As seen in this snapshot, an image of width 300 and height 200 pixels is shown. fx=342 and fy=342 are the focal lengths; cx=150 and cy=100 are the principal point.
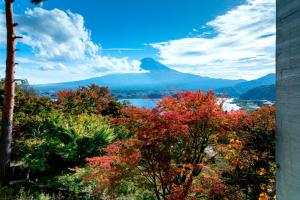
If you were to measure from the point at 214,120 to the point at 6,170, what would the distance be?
7.09 m

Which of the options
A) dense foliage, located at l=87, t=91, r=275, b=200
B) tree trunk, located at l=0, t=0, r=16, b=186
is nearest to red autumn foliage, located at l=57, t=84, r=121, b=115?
tree trunk, located at l=0, t=0, r=16, b=186

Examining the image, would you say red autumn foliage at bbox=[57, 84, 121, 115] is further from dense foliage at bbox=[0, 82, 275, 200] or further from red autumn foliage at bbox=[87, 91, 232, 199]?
red autumn foliage at bbox=[87, 91, 232, 199]

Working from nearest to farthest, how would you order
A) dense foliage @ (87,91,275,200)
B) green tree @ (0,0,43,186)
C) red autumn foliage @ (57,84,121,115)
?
dense foliage @ (87,91,275,200) → green tree @ (0,0,43,186) → red autumn foliage @ (57,84,121,115)

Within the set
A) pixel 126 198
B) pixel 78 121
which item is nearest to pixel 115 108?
pixel 78 121

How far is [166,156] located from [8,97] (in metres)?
5.91

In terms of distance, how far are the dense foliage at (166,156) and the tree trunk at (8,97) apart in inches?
34.2

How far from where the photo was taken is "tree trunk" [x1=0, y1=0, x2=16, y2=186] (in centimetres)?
1066

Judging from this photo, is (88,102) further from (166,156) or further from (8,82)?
(166,156)

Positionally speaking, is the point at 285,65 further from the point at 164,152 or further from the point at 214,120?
the point at 214,120

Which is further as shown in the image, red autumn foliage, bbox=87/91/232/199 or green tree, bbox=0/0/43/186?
green tree, bbox=0/0/43/186

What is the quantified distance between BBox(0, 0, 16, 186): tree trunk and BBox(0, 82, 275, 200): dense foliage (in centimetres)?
87

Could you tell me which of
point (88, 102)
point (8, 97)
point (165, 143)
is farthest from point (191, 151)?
point (88, 102)

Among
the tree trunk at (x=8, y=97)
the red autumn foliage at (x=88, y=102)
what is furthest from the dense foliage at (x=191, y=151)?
the red autumn foliage at (x=88, y=102)

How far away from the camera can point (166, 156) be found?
25.5ft
